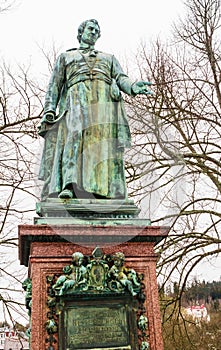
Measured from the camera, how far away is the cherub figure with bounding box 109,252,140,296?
12.9 feet

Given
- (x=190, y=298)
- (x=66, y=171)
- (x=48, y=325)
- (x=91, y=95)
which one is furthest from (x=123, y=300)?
(x=190, y=298)

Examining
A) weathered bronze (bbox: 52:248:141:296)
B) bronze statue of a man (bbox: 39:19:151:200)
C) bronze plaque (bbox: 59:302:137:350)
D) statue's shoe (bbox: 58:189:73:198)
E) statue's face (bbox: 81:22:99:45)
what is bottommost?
bronze plaque (bbox: 59:302:137:350)

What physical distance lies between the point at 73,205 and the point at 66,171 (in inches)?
20.6

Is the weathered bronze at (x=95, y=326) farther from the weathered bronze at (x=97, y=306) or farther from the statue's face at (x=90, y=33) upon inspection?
the statue's face at (x=90, y=33)

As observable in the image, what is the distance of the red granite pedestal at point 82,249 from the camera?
3.86m

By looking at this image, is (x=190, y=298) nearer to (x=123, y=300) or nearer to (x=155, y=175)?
(x=155, y=175)

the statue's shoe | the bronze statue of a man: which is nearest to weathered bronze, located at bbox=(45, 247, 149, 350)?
the statue's shoe

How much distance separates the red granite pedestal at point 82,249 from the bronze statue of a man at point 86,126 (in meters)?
0.62

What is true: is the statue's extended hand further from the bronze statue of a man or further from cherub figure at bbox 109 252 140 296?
cherub figure at bbox 109 252 140 296

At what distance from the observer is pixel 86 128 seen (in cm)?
506

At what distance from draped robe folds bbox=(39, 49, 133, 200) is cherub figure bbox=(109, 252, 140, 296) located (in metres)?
0.92

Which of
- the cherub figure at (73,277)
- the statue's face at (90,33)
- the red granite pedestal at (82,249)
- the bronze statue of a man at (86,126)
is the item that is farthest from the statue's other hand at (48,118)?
the cherub figure at (73,277)

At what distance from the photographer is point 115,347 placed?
145 inches

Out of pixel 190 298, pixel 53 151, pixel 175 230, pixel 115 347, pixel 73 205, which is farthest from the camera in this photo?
pixel 190 298
